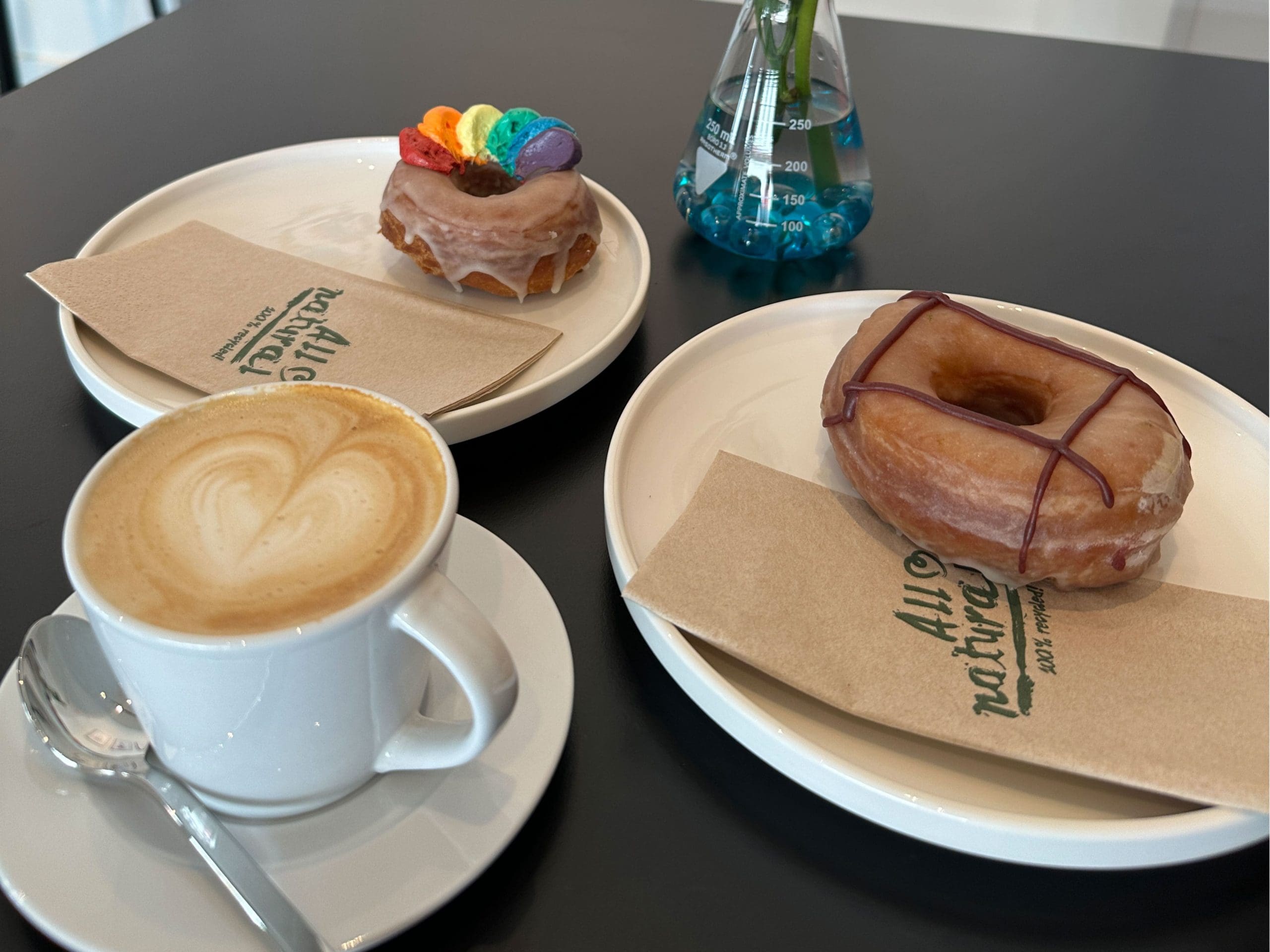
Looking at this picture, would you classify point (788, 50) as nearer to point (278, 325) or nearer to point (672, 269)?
point (672, 269)

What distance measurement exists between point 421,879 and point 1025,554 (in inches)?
18.7

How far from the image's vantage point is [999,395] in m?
0.88

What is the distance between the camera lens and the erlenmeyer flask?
3.46 feet

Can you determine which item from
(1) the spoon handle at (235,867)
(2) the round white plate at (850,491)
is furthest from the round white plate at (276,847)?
(2) the round white plate at (850,491)

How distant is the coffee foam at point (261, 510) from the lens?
0.49 metres

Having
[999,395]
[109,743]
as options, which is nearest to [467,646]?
[109,743]

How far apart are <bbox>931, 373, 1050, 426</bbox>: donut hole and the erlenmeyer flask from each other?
0.36m

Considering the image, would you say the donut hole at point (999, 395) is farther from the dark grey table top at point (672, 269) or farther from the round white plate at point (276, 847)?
the round white plate at point (276, 847)

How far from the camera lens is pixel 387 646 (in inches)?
20.0

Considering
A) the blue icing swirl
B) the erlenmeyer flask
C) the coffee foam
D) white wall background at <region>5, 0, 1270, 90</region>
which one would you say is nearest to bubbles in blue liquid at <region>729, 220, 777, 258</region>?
the erlenmeyer flask

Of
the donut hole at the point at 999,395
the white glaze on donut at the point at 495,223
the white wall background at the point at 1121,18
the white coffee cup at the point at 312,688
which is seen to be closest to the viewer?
the white coffee cup at the point at 312,688

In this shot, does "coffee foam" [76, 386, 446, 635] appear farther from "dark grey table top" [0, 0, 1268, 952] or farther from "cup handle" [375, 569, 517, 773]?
"dark grey table top" [0, 0, 1268, 952]

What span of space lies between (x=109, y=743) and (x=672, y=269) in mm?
799

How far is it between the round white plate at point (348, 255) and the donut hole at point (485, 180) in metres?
0.11
